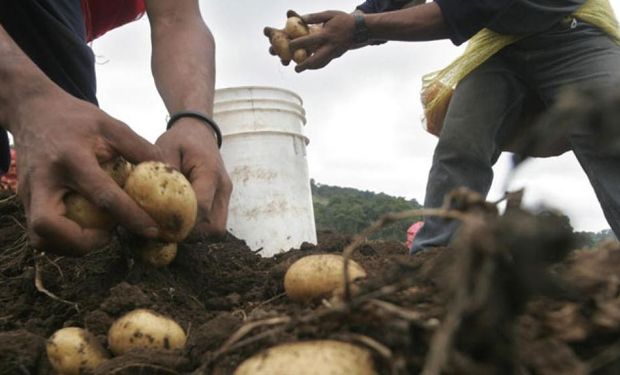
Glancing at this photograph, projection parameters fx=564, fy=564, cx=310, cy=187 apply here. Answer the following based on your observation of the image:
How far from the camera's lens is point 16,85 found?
1.35m

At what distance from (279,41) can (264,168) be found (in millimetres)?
924

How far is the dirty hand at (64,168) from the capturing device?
1236mm

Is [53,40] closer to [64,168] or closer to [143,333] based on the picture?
[64,168]

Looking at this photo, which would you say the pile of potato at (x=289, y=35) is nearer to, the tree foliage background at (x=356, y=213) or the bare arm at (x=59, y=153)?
the bare arm at (x=59, y=153)

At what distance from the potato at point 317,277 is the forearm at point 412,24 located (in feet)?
7.45

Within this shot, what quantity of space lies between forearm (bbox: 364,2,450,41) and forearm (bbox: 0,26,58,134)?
228 cm

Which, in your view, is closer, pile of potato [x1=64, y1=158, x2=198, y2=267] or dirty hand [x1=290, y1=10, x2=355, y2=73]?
pile of potato [x1=64, y1=158, x2=198, y2=267]

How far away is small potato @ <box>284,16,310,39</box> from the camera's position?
12.3 ft

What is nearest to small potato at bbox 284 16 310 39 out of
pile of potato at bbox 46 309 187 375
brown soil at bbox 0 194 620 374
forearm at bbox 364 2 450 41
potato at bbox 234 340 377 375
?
forearm at bbox 364 2 450 41

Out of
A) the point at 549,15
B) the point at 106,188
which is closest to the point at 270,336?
the point at 106,188

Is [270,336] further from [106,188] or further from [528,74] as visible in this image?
[528,74]

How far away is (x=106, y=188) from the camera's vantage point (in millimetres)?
1254

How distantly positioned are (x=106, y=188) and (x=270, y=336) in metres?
0.63

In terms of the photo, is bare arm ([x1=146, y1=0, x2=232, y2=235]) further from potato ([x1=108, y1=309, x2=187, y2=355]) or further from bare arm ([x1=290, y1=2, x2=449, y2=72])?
bare arm ([x1=290, y1=2, x2=449, y2=72])
